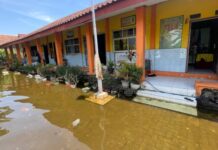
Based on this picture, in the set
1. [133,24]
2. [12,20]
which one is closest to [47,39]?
[133,24]

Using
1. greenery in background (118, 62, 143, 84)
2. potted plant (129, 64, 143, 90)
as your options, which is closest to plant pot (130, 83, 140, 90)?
potted plant (129, 64, 143, 90)

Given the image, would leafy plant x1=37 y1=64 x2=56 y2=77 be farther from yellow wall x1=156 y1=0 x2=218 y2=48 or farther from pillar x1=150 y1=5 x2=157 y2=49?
yellow wall x1=156 y1=0 x2=218 y2=48

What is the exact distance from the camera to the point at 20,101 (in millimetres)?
4949

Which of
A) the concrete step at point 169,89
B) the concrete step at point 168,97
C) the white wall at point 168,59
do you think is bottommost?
the concrete step at point 168,97

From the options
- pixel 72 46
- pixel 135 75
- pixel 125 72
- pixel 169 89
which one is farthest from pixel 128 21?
pixel 72 46

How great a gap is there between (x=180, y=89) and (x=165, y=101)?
0.59 meters

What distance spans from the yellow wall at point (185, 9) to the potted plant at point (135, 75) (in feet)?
7.03

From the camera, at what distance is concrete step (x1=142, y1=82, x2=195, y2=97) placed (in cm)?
380

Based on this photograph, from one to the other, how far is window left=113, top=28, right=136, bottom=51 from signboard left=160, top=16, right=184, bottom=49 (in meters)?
1.37

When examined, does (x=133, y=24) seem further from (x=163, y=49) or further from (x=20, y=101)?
(x=20, y=101)

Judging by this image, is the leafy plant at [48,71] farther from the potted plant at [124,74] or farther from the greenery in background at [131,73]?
the greenery in background at [131,73]

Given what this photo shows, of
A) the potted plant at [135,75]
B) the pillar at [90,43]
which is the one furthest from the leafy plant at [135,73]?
the pillar at [90,43]

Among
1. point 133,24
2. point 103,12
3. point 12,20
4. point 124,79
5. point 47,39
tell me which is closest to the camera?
point 124,79

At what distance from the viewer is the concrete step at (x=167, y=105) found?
3302 mm
